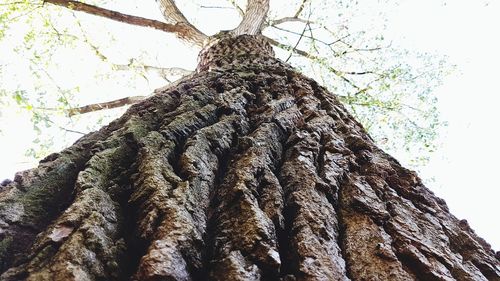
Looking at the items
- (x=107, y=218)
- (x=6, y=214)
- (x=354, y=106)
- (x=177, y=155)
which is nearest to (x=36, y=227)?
(x=6, y=214)

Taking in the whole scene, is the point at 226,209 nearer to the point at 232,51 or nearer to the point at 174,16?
the point at 232,51

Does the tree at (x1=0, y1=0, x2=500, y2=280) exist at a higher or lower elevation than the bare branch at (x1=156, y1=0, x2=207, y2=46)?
lower

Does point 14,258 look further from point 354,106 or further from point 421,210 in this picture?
point 354,106

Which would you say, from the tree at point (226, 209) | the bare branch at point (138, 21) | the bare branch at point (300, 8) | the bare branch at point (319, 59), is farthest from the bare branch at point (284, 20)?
the tree at point (226, 209)

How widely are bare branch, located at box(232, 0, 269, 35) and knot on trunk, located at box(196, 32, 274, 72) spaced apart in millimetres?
464

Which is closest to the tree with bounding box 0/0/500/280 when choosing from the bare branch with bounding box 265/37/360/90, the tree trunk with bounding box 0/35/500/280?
the tree trunk with bounding box 0/35/500/280

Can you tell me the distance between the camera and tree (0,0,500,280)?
970mm

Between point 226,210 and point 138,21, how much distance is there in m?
4.50

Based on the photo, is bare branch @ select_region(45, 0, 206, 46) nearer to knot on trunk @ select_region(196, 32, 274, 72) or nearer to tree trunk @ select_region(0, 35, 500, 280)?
knot on trunk @ select_region(196, 32, 274, 72)

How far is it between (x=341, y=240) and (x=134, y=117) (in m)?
1.20

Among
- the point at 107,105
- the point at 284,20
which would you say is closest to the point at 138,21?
the point at 107,105

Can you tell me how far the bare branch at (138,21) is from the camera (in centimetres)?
481

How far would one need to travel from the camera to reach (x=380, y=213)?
134cm

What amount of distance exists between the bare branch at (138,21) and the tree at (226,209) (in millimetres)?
3281
